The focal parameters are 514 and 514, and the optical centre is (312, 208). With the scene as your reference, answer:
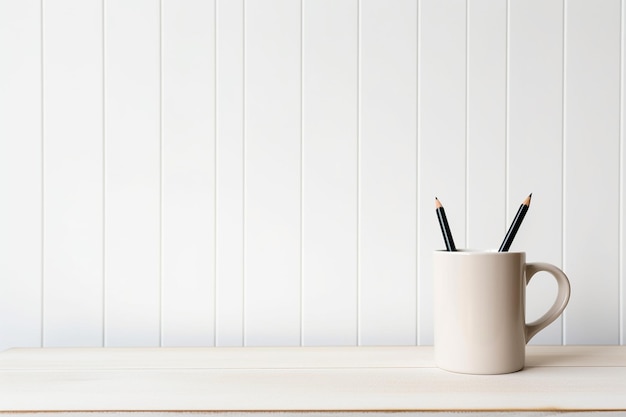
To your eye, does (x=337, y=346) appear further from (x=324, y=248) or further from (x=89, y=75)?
(x=89, y=75)

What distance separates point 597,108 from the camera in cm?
83

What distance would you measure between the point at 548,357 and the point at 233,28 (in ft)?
2.22

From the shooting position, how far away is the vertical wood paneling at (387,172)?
83cm

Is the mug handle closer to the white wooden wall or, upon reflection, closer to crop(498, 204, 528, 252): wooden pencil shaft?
crop(498, 204, 528, 252): wooden pencil shaft

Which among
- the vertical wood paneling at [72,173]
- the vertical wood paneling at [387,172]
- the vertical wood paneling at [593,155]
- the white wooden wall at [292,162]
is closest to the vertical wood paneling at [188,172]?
the white wooden wall at [292,162]

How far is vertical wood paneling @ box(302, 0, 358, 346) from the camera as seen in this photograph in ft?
2.71

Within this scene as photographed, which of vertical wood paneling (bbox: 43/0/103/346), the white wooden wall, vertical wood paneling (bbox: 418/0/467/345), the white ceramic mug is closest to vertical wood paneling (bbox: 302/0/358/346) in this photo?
the white wooden wall

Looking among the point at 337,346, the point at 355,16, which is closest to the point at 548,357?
the point at 337,346

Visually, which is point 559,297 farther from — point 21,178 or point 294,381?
point 21,178

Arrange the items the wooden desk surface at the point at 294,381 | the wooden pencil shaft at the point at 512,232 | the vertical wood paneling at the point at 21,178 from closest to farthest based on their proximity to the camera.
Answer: the wooden desk surface at the point at 294,381 → the wooden pencil shaft at the point at 512,232 → the vertical wood paneling at the point at 21,178

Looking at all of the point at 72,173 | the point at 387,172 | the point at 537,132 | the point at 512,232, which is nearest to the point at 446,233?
the point at 512,232

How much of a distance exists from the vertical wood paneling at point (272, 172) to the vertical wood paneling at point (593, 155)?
440mm

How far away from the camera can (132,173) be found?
824mm

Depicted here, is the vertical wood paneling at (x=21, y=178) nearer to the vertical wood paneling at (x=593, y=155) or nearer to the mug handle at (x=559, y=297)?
the mug handle at (x=559, y=297)
